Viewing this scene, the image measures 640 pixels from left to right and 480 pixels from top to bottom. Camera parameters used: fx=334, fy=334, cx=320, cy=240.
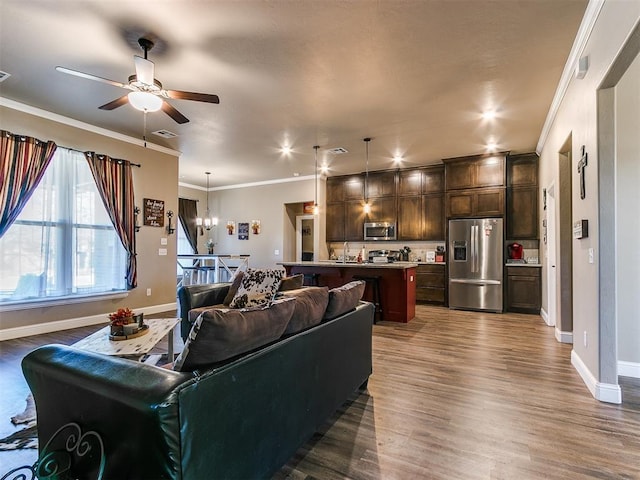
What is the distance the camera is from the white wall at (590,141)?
2.15 m

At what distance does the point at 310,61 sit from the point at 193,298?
9.12 feet

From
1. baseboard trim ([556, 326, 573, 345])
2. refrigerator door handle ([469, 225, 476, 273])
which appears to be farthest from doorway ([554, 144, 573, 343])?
refrigerator door handle ([469, 225, 476, 273])

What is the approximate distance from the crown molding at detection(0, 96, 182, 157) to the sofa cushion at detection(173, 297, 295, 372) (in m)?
4.68

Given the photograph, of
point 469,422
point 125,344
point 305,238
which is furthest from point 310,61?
point 305,238

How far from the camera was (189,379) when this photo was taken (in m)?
1.19

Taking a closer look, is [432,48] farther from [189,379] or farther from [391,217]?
[391,217]

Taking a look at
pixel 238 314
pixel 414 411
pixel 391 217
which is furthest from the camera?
pixel 391 217

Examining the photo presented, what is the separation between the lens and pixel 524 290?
592 cm

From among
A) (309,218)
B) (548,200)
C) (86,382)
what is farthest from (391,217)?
(86,382)

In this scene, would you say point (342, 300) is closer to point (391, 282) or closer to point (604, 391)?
point (604, 391)

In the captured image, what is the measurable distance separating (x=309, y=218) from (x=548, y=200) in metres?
5.39

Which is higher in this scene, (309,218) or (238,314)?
(309,218)

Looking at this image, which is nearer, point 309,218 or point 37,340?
point 37,340

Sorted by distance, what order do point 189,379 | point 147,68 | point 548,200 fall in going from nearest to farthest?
point 189,379 < point 147,68 < point 548,200
